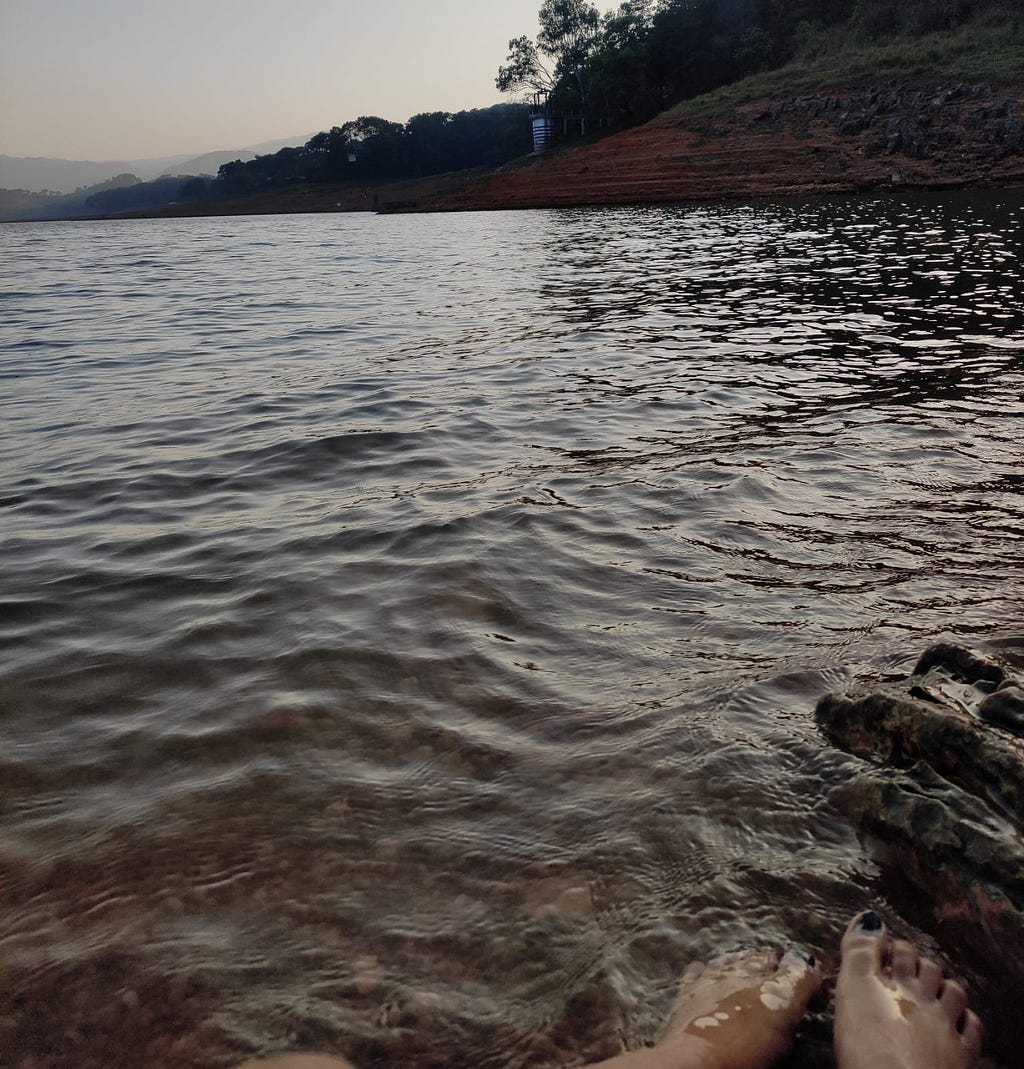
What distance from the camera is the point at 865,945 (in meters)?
1.76

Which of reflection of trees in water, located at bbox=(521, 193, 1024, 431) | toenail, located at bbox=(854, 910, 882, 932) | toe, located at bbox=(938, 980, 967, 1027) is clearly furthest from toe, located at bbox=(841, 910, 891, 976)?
reflection of trees in water, located at bbox=(521, 193, 1024, 431)

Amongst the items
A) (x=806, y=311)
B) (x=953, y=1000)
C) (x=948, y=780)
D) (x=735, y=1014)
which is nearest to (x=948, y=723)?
(x=948, y=780)

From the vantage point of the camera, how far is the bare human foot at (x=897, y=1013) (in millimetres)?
1516

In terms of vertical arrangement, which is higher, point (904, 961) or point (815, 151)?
point (815, 151)

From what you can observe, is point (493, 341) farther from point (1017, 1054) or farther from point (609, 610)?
point (1017, 1054)

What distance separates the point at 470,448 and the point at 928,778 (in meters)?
3.97

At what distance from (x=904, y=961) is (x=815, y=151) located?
37.0m

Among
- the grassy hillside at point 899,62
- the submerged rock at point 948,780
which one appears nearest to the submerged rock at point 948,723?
the submerged rock at point 948,780

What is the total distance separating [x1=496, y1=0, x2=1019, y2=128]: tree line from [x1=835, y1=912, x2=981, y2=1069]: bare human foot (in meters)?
49.9

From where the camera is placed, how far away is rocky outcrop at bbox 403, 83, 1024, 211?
29125 millimetres

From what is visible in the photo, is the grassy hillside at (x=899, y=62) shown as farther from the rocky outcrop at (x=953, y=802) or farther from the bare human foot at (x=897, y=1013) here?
the bare human foot at (x=897, y=1013)

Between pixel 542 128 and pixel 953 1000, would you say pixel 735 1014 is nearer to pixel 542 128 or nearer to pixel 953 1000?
pixel 953 1000

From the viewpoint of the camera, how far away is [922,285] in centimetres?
1141

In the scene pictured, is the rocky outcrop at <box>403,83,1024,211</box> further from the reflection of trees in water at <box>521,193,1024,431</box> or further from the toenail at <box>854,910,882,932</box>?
the toenail at <box>854,910,882,932</box>
